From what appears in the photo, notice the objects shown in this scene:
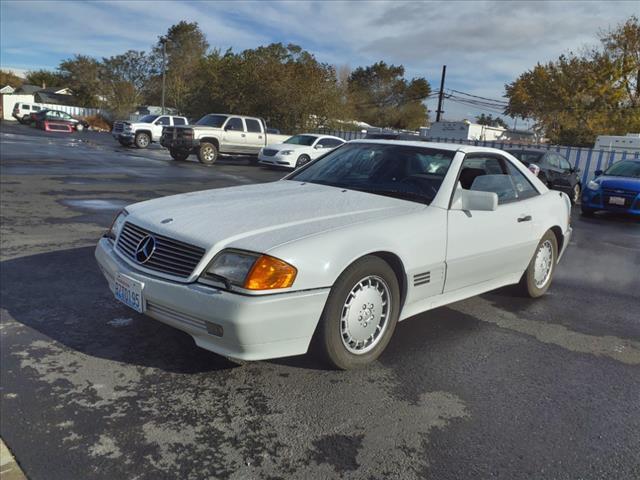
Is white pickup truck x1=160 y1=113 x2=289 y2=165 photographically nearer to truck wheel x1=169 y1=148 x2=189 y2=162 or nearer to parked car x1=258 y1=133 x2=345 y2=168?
truck wheel x1=169 y1=148 x2=189 y2=162

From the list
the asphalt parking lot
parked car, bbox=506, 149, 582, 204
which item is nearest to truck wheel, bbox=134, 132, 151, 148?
parked car, bbox=506, 149, 582, 204

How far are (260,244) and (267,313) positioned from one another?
0.37 meters

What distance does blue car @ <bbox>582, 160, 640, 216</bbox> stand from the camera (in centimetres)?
1096

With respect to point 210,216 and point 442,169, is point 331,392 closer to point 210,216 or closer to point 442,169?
point 210,216

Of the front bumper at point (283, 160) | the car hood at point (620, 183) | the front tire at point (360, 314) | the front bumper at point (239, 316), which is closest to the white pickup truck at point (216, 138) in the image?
the front bumper at point (283, 160)

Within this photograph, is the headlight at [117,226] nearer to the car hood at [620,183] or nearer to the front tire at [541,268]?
the front tire at [541,268]

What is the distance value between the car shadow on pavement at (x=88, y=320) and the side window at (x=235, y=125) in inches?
624

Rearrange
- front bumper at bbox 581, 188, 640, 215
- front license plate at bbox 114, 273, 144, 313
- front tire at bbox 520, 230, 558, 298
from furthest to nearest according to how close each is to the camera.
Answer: front bumper at bbox 581, 188, 640, 215, front tire at bbox 520, 230, 558, 298, front license plate at bbox 114, 273, 144, 313

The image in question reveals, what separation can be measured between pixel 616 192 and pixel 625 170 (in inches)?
52.9

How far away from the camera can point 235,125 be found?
67.5ft

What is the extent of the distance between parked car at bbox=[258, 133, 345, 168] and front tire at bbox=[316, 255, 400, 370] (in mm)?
14856

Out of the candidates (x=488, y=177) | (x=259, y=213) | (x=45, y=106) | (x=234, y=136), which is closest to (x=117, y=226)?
(x=259, y=213)

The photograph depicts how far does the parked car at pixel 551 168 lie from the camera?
541 inches

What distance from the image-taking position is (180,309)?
283 centimetres
